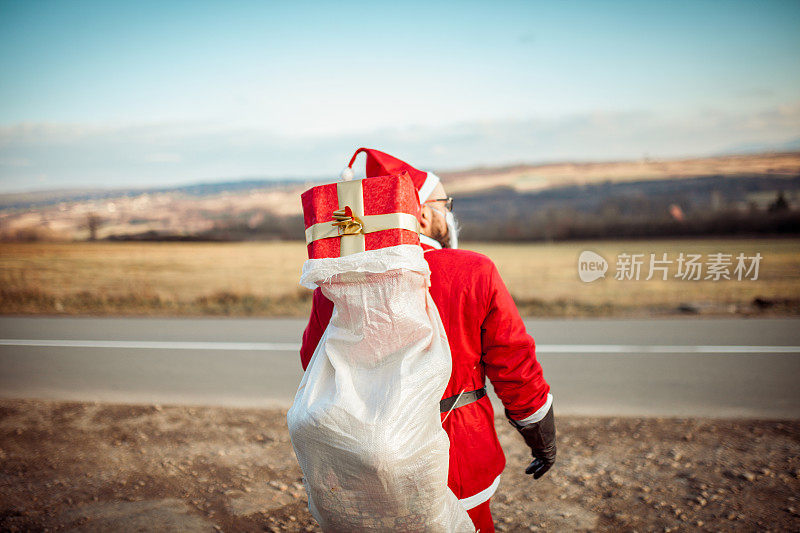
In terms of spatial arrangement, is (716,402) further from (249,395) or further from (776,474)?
(249,395)

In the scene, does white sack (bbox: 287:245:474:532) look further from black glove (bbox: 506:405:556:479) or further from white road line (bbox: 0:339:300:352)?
white road line (bbox: 0:339:300:352)

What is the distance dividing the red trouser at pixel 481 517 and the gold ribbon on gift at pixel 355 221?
1.04 meters

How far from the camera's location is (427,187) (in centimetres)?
190

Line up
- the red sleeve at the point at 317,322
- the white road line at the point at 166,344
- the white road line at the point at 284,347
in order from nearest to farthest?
the red sleeve at the point at 317,322 < the white road line at the point at 284,347 < the white road line at the point at 166,344

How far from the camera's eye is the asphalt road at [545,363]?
17.6 ft

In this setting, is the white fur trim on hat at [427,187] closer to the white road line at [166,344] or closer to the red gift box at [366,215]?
the red gift box at [366,215]

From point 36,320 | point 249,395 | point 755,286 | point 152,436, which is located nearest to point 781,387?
point 249,395

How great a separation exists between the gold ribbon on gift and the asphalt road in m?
4.02

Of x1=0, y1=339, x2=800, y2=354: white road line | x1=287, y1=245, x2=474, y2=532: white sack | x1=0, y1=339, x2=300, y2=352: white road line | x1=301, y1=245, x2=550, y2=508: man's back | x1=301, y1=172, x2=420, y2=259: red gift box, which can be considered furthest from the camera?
x1=0, y1=339, x2=300, y2=352: white road line

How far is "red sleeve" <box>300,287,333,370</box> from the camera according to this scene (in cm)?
191

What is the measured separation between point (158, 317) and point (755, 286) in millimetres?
12412

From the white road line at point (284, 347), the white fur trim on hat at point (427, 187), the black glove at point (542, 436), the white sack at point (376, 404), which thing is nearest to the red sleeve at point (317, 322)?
the white sack at point (376, 404)

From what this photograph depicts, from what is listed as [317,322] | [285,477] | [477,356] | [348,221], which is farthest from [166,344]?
[348,221]

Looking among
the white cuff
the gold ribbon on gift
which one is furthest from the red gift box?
the white cuff
